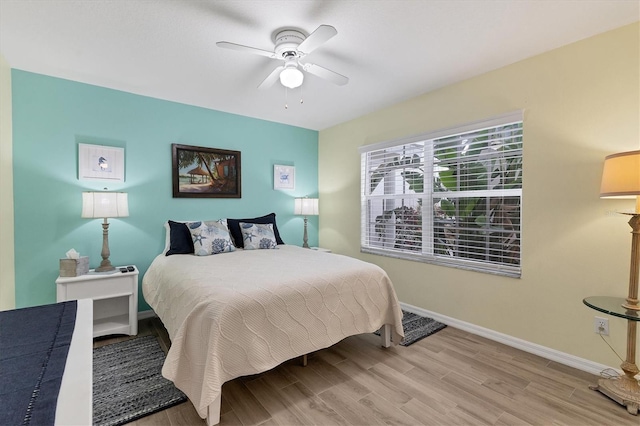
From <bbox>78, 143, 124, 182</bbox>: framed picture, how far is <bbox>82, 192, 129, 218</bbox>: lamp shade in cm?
37

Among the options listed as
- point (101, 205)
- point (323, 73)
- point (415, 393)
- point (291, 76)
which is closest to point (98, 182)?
→ point (101, 205)

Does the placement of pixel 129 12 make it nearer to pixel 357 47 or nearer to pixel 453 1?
pixel 357 47

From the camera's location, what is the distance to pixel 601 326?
2.14m

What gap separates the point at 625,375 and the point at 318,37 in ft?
9.48

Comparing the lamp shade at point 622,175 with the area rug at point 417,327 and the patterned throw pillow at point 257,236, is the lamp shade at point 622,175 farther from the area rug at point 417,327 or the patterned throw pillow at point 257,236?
the patterned throw pillow at point 257,236

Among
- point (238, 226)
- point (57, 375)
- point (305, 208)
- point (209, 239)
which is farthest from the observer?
point (305, 208)

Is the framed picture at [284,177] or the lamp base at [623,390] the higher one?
the framed picture at [284,177]

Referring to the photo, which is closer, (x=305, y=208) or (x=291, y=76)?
(x=291, y=76)

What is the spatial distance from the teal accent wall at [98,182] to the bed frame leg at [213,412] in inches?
81.7

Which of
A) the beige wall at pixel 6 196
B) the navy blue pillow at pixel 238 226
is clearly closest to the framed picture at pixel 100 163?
the beige wall at pixel 6 196

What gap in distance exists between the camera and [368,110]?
380cm

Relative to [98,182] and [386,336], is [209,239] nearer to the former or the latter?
[98,182]

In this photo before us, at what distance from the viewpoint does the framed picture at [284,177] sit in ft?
14.1

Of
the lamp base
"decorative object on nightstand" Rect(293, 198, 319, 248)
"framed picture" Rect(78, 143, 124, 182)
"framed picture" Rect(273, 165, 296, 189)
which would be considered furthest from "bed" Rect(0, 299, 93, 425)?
"framed picture" Rect(273, 165, 296, 189)
